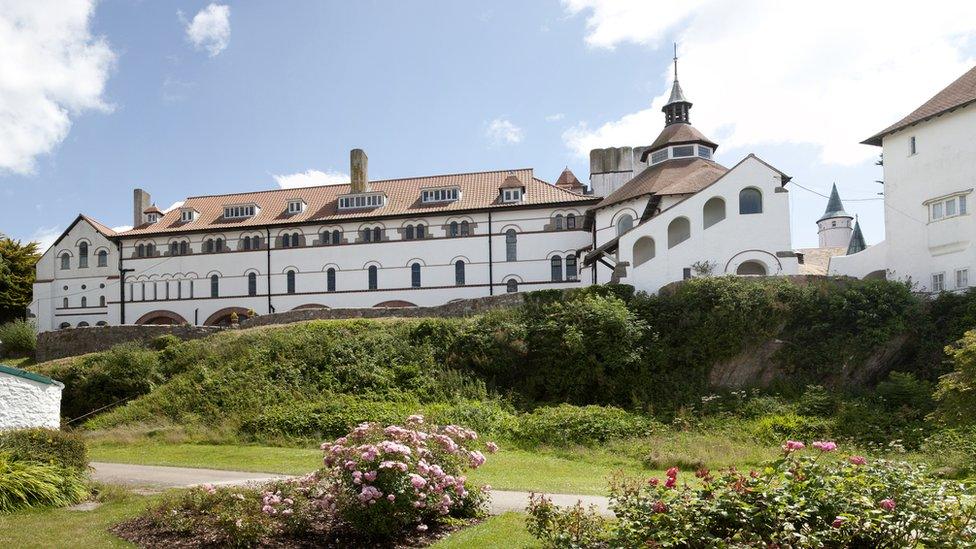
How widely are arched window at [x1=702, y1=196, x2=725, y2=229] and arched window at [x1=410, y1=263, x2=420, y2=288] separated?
67.7ft

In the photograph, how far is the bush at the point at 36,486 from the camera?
1187cm

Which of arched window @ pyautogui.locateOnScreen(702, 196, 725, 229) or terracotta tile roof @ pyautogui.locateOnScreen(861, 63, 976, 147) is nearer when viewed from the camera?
terracotta tile roof @ pyautogui.locateOnScreen(861, 63, 976, 147)

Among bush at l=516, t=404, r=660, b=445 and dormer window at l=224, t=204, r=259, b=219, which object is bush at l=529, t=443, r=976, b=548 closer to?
bush at l=516, t=404, r=660, b=445

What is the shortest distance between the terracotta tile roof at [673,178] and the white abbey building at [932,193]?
7691mm

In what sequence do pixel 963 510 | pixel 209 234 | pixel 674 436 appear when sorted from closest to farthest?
pixel 963 510 → pixel 674 436 → pixel 209 234

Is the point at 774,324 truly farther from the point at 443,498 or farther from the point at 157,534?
the point at 157,534

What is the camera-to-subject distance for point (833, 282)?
88.5ft

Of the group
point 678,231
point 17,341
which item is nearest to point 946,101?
point 678,231

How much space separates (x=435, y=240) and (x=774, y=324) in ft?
83.3

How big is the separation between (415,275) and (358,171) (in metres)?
9.34

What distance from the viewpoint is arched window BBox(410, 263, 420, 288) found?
4675 cm

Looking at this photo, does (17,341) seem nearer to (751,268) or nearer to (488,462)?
(488,462)

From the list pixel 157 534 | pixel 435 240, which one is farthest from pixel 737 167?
pixel 157 534

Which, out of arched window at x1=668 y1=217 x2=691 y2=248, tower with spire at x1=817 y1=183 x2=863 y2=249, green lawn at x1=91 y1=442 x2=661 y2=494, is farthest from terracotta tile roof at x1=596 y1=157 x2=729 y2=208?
tower with spire at x1=817 y1=183 x2=863 y2=249
